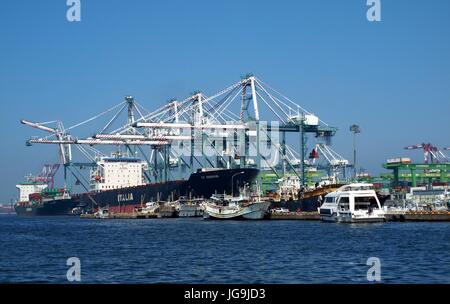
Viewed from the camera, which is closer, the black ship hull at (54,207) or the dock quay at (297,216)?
the dock quay at (297,216)

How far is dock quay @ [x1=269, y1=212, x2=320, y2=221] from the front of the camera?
92062 mm

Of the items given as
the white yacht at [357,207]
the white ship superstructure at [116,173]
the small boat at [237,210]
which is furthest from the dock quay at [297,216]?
the white ship superstructure at [116,173]

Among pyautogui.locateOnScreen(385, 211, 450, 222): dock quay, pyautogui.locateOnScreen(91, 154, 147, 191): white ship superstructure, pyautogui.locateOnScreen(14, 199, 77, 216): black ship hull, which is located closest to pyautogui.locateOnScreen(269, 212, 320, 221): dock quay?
pyautogui.locateOnScreen(385, 211, 450, 222): dock quay

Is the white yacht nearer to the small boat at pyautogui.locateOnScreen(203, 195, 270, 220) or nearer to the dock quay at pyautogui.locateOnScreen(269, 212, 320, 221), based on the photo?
the dock quay at pyautogui.locateOnScreen(269, 212, 320, 221)

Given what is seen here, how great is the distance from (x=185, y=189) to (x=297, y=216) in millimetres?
40470

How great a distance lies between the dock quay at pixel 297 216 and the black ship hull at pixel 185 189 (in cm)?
2497

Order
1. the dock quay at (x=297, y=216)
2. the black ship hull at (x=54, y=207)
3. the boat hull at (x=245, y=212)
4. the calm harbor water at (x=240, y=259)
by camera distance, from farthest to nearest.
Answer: the black ship hull at (x=54, y=207) → the boat hull at (x=245, y=212) → the dock quay at (x=297, y=216) → the calm harbor water at (x=240, y=259)

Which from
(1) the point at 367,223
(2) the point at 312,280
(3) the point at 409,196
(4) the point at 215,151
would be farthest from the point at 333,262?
(3) the point at 409,196

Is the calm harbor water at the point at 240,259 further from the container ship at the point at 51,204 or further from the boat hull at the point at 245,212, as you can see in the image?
the container ship at the point at 51,204

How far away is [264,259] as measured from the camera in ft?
121

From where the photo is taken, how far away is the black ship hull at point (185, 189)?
125062 mm
